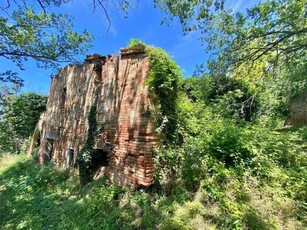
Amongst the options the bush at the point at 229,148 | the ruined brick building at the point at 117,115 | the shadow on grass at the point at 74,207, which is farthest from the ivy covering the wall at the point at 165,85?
the shadow on grass at the point at 74,207

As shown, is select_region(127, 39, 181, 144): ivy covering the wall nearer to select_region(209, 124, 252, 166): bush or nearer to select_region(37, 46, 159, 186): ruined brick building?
select_region(37, 46, 159, 186): ruined brick building

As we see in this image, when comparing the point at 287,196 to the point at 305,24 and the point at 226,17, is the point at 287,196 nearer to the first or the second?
the point at 226,17

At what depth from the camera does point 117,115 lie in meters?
5.72

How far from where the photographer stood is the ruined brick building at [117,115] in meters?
4.80

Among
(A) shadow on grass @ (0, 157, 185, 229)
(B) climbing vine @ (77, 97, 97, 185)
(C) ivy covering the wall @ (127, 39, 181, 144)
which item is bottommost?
(A) shadow on grass @ (0, 157, 185, 229)

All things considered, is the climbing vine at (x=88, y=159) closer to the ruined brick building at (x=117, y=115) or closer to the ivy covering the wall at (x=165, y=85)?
the ruined brick building at (x=117, y=115)

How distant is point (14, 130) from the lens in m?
14.3

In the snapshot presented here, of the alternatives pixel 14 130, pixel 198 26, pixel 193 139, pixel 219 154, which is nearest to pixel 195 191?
pixel 219 154

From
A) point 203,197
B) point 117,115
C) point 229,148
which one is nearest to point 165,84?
point 117,115

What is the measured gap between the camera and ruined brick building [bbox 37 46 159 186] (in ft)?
15.7

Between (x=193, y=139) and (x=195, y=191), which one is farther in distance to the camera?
(x=193, y=139)

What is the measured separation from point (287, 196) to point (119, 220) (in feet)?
10.7

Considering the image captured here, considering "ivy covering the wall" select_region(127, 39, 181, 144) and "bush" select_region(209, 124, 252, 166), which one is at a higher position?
"ivy covering the wall" select_region(127, 39, 181, 144)

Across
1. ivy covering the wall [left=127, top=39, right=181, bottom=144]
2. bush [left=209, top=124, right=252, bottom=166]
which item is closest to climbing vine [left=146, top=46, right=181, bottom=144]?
ivy covering the wall [left=127, top=39, right=181, bottom=144]
